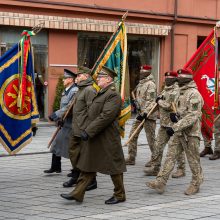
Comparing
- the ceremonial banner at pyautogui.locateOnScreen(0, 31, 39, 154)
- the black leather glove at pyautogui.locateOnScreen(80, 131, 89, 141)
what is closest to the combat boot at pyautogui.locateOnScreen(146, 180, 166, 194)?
the black leather glove at pyautogui.locateOnScreen(80, 131, 89, 141)

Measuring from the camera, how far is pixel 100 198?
9344 millimetres

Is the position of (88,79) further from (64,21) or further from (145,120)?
(64,21)

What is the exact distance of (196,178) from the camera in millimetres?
9750

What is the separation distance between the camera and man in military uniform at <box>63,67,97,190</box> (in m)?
9.48

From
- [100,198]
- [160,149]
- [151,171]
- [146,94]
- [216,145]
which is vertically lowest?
[100,198]

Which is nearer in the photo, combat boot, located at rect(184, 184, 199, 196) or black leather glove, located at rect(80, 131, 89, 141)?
black leather glove, located at rect(80, 131, 89, 141)

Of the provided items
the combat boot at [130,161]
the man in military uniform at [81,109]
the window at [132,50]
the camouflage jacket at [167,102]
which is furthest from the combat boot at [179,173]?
the window at [132,50]

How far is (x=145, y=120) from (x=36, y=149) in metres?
3.58

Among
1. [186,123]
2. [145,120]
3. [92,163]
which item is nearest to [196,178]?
[186,123]

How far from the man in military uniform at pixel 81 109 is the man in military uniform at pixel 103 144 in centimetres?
45

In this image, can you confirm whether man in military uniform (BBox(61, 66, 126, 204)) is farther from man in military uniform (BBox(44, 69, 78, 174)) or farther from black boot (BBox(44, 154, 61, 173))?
black boot (BBox(44, 154, 61, 173))

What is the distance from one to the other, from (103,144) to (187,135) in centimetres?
152

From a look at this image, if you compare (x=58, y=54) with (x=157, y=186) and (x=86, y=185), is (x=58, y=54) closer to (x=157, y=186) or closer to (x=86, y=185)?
(x=157, y=186)

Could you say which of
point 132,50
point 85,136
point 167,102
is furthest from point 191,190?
point 132,50
